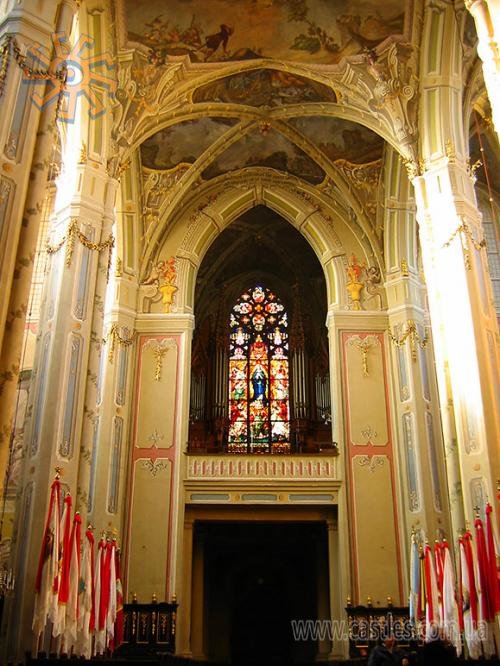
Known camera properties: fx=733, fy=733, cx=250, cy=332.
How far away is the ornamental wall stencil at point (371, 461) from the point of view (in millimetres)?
16547

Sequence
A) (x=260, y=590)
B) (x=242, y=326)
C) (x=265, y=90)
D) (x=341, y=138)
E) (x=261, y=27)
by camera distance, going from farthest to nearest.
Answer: (x=242, y=326), (x=260, y=590), (x=341, y=138), (x=265, y=90), (x=261, y=27)

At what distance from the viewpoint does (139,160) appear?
17.8 meters

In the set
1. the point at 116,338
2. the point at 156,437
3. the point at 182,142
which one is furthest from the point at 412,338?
the point at 182,142

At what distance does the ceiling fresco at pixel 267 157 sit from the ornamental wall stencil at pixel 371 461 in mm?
7213

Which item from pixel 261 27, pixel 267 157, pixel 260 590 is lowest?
pixel 260 590

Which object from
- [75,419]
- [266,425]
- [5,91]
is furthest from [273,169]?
[5,91]

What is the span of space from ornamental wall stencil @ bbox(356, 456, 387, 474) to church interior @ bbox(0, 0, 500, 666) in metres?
0.07

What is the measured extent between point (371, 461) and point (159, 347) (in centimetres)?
571

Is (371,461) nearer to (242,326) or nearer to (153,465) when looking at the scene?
(153,465)

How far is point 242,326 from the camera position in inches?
882

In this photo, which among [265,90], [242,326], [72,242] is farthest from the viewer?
[242,326]

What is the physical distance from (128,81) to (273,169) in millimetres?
5565

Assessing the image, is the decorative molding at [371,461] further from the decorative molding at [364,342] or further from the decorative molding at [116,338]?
the decorative molding at [116,338]

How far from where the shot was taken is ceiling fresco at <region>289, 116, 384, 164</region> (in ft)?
56.9
